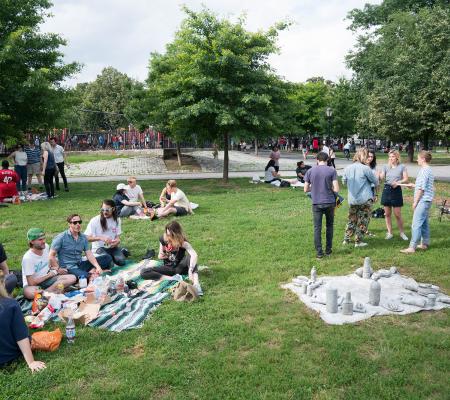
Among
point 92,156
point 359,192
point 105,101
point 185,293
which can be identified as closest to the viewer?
point 185,293

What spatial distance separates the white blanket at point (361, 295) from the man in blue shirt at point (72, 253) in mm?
3128

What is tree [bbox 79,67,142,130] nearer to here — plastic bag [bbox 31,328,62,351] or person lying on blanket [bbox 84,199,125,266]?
person lying on blanket [bbox 84,199,125,266]

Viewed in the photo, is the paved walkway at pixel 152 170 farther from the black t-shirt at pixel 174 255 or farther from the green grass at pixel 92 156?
the black t-shirt at pixel 174 255

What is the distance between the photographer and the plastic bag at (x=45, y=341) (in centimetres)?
487

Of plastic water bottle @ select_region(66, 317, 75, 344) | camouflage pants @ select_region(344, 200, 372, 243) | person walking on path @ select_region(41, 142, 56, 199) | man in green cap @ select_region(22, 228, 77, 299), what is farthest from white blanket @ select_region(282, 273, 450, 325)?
person walking on path @ select_region(41, 142, 56, 199)

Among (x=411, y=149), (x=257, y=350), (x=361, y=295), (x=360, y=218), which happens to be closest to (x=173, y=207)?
(x=360, y=218)

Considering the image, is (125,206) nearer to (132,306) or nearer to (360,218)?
(360,218)

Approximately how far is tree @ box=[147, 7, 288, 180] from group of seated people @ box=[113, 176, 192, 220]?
4769mm

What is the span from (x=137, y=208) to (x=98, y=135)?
2726cm

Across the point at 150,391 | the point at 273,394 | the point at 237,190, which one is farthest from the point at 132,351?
the point at 237,190

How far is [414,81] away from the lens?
28109mm

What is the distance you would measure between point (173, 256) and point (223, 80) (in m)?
11.2

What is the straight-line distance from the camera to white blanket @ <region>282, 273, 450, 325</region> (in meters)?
5.64

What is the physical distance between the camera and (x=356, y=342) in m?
4.95
